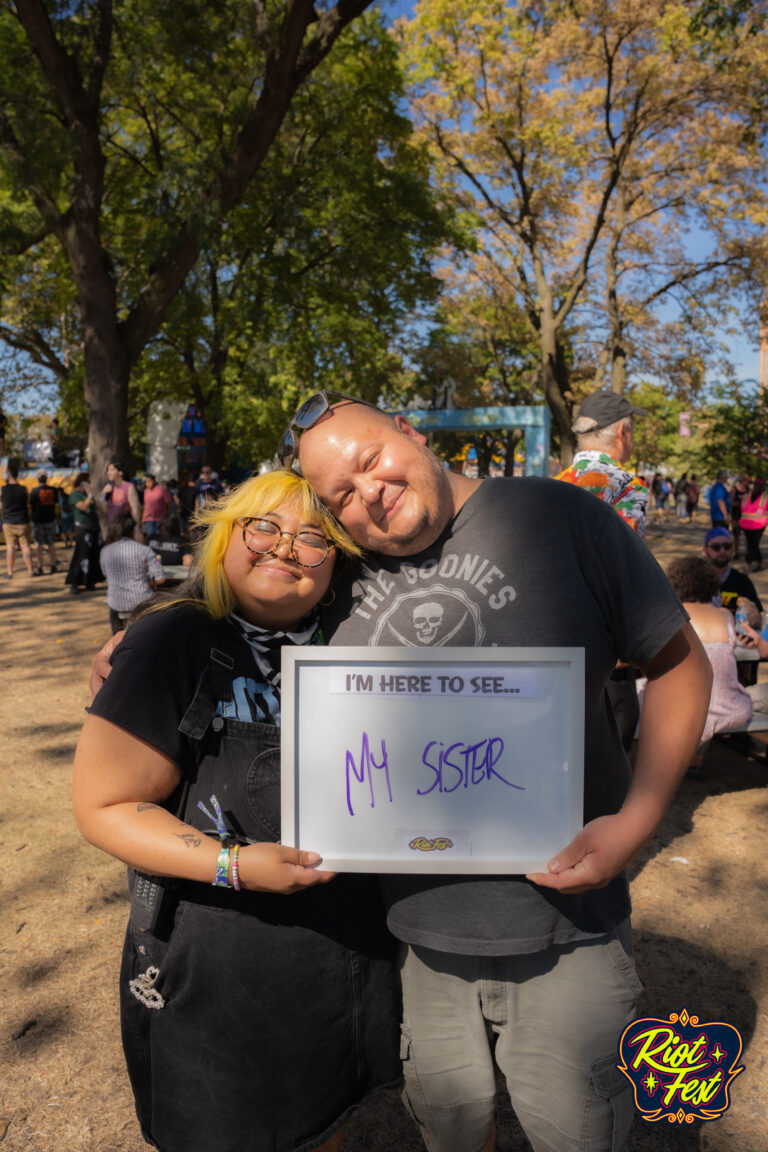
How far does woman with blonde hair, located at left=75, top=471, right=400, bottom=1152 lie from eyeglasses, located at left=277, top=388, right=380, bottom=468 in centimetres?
11

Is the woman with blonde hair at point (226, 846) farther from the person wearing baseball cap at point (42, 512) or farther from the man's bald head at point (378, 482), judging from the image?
the person wearing baseball cap at point (42, 512)

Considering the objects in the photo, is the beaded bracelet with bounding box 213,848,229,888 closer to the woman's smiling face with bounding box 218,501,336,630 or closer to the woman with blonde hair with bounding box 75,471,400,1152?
the woman with blonde hair with bounding box 75,471,400,1152

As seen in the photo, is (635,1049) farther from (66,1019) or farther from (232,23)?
(232,23)

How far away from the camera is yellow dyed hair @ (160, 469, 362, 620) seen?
1665 millimetres

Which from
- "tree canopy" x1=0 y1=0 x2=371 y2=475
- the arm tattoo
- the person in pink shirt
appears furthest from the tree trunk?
the arm tattoo

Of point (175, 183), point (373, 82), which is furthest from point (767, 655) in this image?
point (373, 82)

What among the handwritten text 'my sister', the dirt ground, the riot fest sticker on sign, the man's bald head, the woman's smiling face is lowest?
the dirt ground

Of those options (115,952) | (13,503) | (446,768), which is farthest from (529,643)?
(13,503)

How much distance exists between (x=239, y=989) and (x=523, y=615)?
94cm

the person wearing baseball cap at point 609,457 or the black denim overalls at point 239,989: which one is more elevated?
the person wearing baseball cap at point 609,457

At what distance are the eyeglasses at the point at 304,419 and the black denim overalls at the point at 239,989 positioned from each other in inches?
16.6

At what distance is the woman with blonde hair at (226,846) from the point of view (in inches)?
61.7

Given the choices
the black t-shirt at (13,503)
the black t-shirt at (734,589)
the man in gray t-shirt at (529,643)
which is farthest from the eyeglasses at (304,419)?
the black t-shirt at (13,503)

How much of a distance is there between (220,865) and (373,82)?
1889 cm
